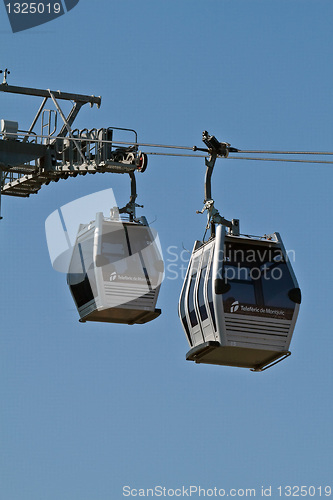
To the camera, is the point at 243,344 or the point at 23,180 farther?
the point at 23,180

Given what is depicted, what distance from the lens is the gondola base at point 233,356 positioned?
98.9 ft

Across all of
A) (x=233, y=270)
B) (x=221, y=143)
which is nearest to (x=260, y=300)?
(x=233, y=270)

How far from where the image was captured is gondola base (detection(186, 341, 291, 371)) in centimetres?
3014

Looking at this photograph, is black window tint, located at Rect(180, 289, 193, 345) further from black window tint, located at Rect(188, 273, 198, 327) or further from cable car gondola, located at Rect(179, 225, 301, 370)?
black window tint, located at Rect(188, 273, 198, 327)

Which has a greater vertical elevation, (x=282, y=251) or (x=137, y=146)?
(x=137, y=146)

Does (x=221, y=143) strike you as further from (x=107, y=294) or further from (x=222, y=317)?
(x=107, y=294)

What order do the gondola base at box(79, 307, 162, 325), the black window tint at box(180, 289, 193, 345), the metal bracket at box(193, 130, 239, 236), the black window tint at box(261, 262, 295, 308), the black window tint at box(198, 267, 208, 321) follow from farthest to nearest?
the gondola base at box(79, 307, 162, 325) → the black window tint at box(180, 289, 193, 345) → the black window tint at box(261, 262, 295, 308) → the black window tint at box(198, 267, 208, 321) → the metal bracket at box(193, 130, 239, 236)

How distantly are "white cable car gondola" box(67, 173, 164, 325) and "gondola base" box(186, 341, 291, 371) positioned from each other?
310cm

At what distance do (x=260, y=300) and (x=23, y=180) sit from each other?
6.51 m

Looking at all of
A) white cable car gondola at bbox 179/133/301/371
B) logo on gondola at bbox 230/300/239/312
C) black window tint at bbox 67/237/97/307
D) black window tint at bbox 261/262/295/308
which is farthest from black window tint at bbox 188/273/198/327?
black window tint at bbox 67/237/97/307

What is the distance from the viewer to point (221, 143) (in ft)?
95.6

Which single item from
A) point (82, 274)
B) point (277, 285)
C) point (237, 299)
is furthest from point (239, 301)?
point (82, 274)

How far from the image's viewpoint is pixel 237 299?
30.2 m

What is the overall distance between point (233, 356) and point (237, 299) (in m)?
1.09
